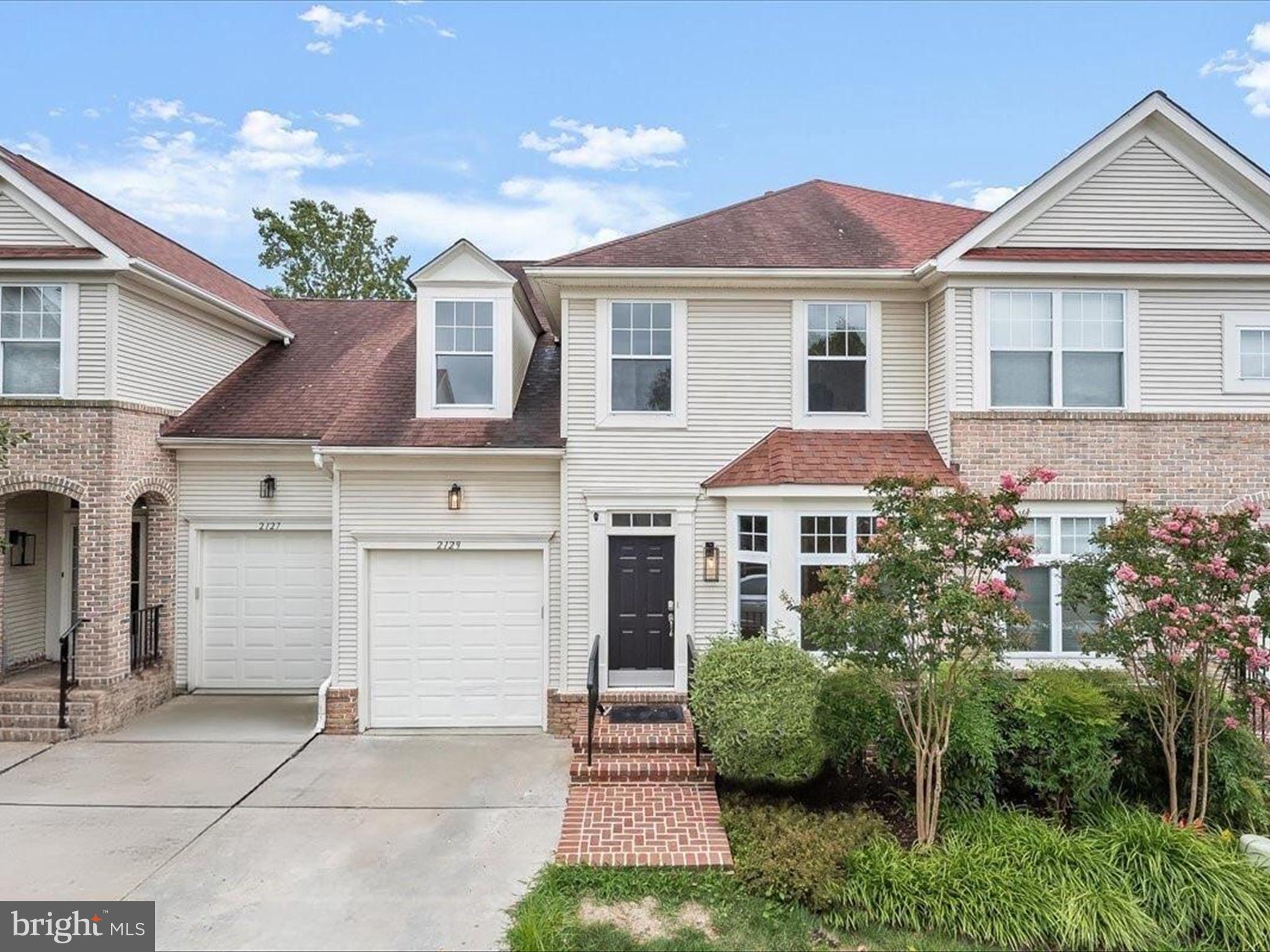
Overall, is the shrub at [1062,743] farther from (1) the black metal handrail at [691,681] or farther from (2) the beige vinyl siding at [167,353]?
(2) the beige vinyl siding at [167,353]

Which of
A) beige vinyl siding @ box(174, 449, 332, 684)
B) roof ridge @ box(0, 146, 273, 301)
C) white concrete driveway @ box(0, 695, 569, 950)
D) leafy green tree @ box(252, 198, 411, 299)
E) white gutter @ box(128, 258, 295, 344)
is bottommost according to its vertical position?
white concrete driveway @ box(0, 695, 569, 950)

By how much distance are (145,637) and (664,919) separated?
9.08 m

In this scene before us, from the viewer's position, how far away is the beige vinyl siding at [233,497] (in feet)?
33.9

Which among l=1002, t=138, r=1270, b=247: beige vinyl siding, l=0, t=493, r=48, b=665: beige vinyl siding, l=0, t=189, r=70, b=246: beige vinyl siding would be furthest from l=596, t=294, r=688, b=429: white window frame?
l=0, t=493, r=48, b=665: beige vinyl siding

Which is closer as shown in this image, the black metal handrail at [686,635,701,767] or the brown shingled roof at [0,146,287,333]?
the black metal handrail at [686,635,701,767]

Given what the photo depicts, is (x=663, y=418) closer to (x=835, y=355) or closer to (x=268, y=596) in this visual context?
(x=835, y=355)

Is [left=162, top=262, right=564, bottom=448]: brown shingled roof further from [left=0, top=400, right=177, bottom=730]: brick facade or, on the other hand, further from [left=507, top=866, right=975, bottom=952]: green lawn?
[left=507, top=866, right=975, bottom=952]: green lawn

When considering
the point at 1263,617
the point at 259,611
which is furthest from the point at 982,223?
the point at 259,611

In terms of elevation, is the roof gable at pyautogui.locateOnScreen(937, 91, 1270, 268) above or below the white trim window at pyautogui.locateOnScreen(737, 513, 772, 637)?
above

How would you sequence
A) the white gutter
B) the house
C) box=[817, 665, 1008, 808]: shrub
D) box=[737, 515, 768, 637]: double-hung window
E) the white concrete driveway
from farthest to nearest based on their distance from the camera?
the white gutter, the house, box=[737, 515, 768, 637]: double-hung window, box=[817, 665, 1008, 808]: shrub, the white concrete driveway

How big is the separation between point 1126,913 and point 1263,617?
9.45 ft

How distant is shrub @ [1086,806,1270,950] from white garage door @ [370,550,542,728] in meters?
6.50

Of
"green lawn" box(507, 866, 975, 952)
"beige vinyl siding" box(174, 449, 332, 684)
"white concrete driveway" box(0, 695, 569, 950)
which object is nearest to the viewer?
"green lawn" box(507, 866, 975, 952)

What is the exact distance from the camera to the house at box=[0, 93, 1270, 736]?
845cm
